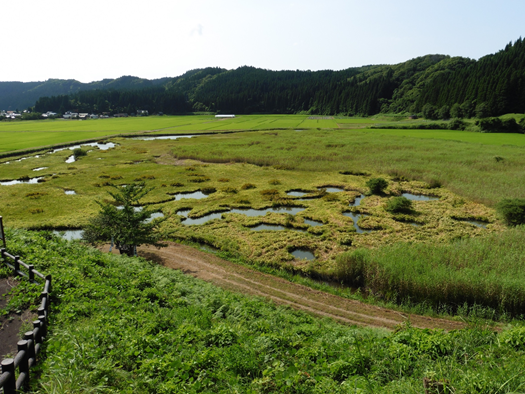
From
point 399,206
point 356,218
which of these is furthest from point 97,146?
point 399,206

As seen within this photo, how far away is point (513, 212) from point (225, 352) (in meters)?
32.1

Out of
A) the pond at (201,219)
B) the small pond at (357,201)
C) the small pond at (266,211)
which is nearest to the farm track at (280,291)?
the pond at (201,219)

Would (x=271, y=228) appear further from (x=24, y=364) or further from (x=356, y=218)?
(x=24, y=364)

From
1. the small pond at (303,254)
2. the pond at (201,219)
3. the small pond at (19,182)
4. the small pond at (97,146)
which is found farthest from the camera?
the small pond at (97,146)

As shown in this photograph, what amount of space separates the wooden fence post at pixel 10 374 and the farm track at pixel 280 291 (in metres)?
12.9

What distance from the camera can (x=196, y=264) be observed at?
2319 centimetres

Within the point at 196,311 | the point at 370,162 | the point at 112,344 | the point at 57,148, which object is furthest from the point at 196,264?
the point at 57,148

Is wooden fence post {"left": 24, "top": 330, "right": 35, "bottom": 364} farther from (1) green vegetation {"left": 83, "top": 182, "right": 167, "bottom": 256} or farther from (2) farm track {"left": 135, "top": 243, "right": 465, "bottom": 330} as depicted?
(1) green vegetation {"left": 83, "top": 182, "right": 167, "bottom": 256}

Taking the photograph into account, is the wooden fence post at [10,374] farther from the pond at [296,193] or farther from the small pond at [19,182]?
the small pond at [19,182]

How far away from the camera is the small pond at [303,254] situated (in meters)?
24.9

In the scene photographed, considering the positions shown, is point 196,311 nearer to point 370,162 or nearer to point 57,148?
point 370,162

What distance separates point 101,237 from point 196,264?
8.40 m

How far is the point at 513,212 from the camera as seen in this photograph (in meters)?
29.0

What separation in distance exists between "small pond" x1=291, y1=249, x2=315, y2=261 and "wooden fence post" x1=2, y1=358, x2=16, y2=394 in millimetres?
19927
